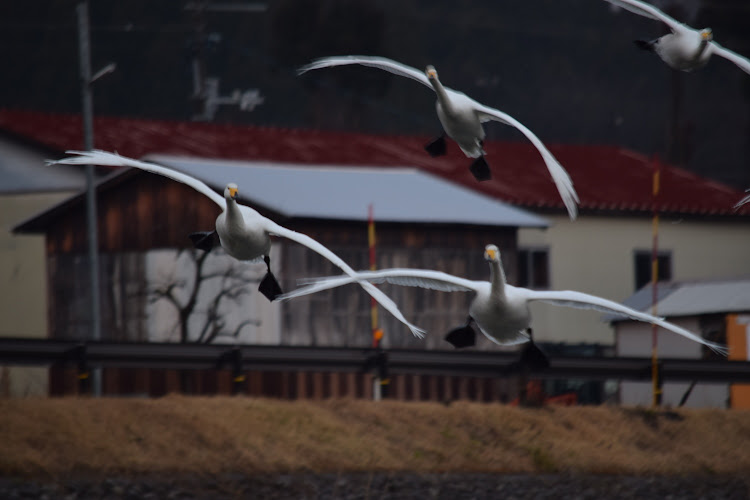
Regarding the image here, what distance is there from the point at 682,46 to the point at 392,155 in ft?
112

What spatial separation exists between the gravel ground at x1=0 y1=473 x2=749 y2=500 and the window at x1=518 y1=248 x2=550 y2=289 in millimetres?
20435

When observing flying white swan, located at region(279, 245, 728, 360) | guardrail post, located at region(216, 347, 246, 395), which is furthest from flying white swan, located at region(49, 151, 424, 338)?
guardrail post, located at region(216, 347, 246, 395)

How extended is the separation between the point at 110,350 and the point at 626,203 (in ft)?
83.2

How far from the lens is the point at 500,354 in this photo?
20062 millimetres

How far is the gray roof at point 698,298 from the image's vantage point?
23802mm

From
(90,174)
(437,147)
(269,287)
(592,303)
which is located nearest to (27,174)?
(90,174)

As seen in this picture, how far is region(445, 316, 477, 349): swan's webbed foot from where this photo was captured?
31.2ft

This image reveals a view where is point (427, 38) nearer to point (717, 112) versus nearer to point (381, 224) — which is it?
point (717, 112)

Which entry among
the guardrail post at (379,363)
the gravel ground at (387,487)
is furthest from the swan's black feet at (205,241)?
the guardrail post at (379,363)

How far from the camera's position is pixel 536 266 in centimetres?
3928

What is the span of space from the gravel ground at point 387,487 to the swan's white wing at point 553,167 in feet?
20.5

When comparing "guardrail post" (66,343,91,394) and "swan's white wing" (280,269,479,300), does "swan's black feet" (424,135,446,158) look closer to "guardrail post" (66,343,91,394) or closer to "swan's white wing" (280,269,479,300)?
"swan's white wing" (280,269,479,300)

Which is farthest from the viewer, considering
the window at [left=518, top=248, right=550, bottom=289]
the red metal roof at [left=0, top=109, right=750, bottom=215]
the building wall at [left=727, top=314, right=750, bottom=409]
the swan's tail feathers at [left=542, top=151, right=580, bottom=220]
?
the red metal roof at [left=0, top=109, right=750, bottom=215]

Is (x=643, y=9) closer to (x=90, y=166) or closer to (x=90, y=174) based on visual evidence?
(x=90, y=166)
